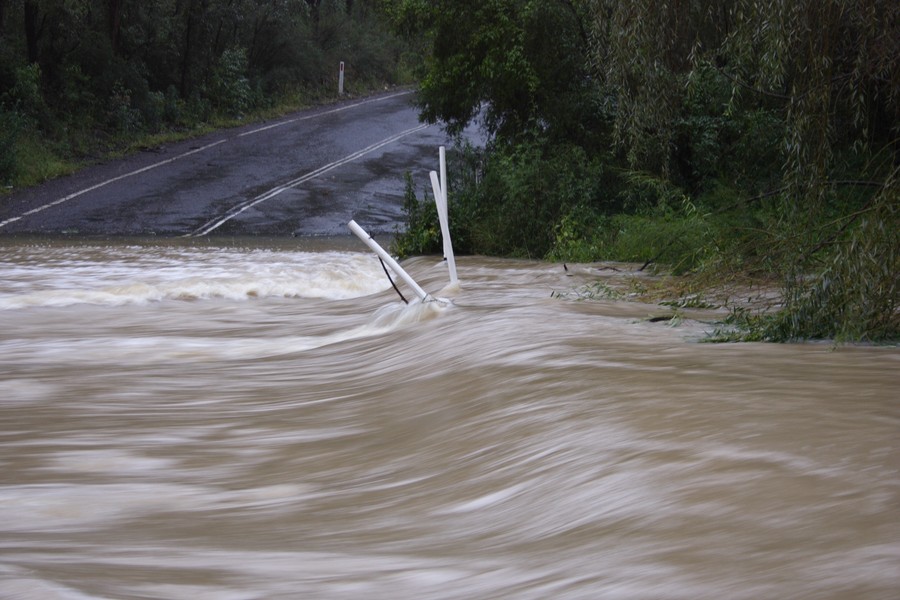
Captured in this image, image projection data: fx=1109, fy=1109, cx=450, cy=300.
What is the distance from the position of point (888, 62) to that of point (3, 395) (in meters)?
5.86

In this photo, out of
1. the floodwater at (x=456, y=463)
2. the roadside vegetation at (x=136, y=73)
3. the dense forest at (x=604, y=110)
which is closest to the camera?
the floodwater at (x=456, y=463)

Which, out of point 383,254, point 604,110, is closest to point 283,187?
point 604,110

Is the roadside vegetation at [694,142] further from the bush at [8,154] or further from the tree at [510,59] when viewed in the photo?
the bush at [8,154]

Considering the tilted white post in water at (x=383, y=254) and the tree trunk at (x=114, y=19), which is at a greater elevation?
the tree trunk at (x=114, y=19)

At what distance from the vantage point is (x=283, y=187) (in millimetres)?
25938

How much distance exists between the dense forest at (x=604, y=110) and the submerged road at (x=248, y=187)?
7.84 ft

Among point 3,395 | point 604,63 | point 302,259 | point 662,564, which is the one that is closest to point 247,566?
point 662,564

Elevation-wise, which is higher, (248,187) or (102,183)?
(102,183)

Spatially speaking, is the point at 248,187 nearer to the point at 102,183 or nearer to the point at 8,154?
the point at 102,183

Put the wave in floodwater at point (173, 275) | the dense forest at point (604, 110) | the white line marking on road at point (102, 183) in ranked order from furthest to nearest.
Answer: the white line marking on road at point (102, 183) → the wave in floodwater at point (173, 275) → the dense forest at point (604, 110)

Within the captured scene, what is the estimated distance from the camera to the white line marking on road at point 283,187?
21.4 metres

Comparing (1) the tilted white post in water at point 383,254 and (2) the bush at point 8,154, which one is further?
(2) the bush at point 8,154

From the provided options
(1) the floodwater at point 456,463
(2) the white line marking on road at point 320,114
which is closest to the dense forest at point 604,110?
(1) the floodwater at point 456,463

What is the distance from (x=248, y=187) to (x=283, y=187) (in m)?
0.83
